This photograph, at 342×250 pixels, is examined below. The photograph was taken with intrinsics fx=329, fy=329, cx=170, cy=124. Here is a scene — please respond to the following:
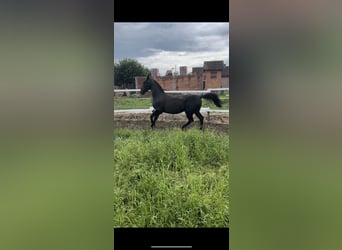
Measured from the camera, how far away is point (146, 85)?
2922 millimetres

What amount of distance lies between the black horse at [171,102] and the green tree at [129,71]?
3.4 inches

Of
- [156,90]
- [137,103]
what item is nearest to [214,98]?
[156,90]

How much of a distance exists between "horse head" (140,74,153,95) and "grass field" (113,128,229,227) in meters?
0.38

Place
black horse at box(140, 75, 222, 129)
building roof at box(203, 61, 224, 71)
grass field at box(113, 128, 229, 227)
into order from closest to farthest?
building roof at box(203, 61, 224, 71) < grass field at box(113, 128, 229, 227) < black horse at box(140, 75, 222, 129)

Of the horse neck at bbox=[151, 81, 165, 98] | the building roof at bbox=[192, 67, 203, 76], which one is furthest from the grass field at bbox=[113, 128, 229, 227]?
the building roof at bbox=[192, 67, 203, 76]

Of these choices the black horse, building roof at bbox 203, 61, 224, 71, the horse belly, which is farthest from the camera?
the horse belly

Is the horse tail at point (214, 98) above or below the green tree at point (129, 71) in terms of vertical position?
below

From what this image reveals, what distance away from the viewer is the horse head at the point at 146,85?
2.88m

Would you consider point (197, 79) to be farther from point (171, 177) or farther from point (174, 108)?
point (171, 177)

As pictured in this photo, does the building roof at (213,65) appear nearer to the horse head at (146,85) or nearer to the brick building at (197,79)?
the brick building at (197,79)

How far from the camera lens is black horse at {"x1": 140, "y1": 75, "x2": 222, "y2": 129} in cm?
292

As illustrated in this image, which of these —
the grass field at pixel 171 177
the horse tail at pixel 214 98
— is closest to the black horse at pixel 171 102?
the horse tail at pixel 214 98

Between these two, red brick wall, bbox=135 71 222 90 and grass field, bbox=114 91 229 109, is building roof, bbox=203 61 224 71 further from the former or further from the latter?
grass field, bbox=114 91 229 109
